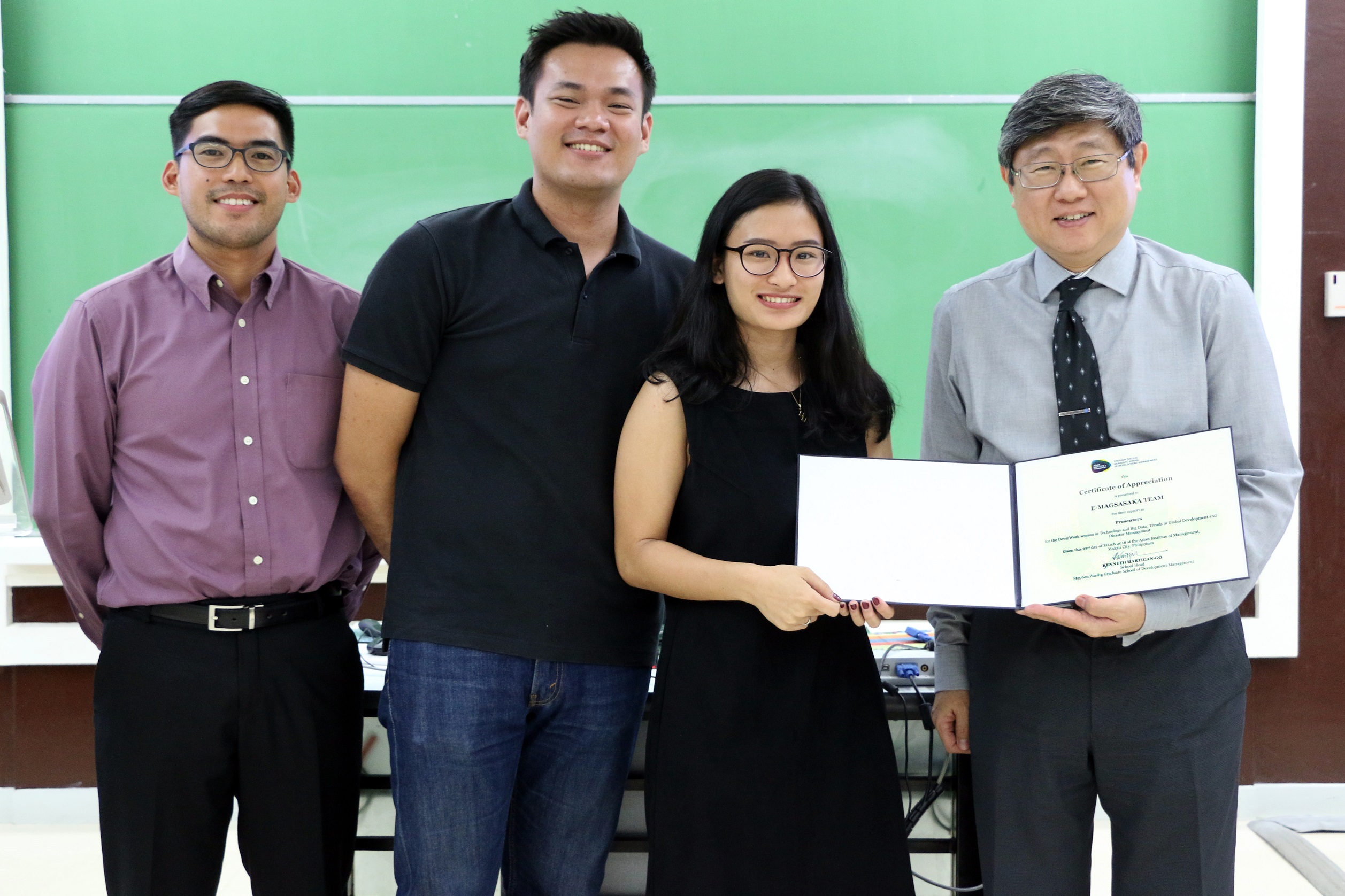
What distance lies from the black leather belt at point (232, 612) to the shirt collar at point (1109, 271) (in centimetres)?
141

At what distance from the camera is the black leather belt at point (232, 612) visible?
69.1 inches

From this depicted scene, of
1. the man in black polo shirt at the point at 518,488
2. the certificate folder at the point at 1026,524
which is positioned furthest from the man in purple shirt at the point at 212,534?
the certificate folder at the point at 1026,524

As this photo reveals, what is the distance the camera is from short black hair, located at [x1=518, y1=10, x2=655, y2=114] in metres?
1.78

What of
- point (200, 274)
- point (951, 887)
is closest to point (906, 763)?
point (951, 887)

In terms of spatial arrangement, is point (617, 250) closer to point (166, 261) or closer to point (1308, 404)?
point (166, 261)

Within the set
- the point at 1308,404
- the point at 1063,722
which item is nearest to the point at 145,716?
the point at 1063,722

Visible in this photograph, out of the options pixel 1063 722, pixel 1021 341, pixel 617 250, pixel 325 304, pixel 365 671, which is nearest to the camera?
pixel 1063 722

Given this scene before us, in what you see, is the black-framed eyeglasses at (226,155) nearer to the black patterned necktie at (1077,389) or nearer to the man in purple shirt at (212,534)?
the man in purple shirt at (212,534)

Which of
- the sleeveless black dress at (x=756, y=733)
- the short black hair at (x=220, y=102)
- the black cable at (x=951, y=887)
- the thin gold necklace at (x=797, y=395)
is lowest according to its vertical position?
the black cable at (x=951, y=887)

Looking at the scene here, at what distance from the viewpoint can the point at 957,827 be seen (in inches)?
82.2

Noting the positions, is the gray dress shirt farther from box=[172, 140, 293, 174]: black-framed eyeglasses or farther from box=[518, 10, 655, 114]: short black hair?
box=[172, 140, 293, 174]: black-framed eyeglasses

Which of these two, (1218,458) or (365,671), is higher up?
(1218,458)

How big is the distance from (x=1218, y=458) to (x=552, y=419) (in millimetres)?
1010

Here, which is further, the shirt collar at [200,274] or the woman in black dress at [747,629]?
the shirt collar at [200,274]
